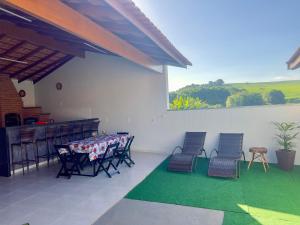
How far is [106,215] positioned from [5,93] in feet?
24.4

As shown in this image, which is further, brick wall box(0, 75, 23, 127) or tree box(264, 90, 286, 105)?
brick wall box(0, 75, 23, 127)

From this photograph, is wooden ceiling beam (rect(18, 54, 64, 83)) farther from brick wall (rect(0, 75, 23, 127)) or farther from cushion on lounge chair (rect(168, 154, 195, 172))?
cushion on lounge chair (rect(168, 154, 195, 172))

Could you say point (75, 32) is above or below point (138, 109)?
above

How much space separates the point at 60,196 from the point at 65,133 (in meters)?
3.26

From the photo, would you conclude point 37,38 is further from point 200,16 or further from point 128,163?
point 200,16

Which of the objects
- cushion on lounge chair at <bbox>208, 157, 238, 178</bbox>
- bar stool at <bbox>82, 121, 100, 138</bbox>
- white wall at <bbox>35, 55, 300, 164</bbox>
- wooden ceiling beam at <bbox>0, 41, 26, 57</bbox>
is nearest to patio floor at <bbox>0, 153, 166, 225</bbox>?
cushion on lounge chair at <bbox>208, 157, 238, 178</bbox>

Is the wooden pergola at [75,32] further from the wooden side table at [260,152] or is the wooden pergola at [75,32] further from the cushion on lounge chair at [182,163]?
the wooden side table at [260,152]

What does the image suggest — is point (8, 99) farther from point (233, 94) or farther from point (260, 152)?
point (260, 152)

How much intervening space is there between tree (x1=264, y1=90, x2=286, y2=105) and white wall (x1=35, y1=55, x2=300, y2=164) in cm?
40

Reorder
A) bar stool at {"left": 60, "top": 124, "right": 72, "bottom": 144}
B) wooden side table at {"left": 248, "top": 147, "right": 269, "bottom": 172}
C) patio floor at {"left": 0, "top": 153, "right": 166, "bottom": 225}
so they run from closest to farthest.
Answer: patio floor at {"left": 0, "top": 153, "right": 166, "bottom": 225} → wooden side table at {"left": 248, "top": 147, "right": 269, "bottom": 172} → bar stool at {"left": 60, "top": 124, "right": 72, "bottom": 144}

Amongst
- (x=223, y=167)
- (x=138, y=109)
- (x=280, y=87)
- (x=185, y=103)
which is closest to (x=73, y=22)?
(x=223, y=167)

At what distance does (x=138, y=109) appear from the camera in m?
8.02

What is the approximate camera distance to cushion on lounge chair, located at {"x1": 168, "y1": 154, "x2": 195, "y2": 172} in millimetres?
5473

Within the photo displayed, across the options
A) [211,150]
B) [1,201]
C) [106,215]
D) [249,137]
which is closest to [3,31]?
[1,201]
